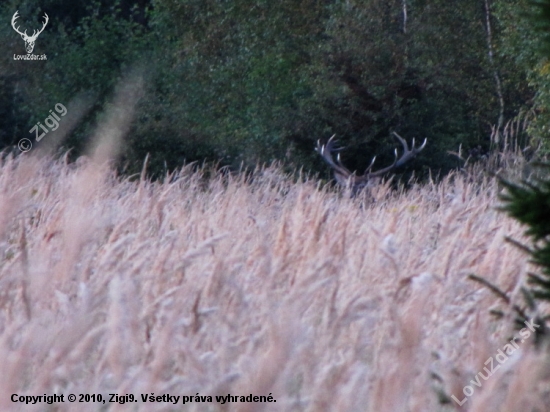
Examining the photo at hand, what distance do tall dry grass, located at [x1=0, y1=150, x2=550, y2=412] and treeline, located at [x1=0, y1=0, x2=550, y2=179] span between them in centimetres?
851

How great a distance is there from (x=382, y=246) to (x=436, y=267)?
0.62m

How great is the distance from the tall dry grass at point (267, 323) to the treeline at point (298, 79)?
8.51 metres

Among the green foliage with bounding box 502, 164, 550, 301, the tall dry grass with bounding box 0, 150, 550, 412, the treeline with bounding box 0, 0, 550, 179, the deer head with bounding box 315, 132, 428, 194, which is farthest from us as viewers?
the treeline with bounding box 0, 0, 550, 179

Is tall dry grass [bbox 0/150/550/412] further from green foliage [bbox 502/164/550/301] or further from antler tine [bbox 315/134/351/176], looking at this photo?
antler tine [bbox 315/134/351/176]

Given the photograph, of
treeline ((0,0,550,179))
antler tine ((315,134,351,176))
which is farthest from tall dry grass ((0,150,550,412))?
treeline ((0,0,550,179))

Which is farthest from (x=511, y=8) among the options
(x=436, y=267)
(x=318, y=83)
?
(x=436, y=267)

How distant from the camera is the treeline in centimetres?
1392

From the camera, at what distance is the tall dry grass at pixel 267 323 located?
2.21 metres

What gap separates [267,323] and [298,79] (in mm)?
13752

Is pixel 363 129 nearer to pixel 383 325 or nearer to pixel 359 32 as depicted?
pixel 359 32

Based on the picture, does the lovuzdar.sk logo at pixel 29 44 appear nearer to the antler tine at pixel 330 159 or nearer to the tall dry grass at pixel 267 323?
→ the antler tine at pixel 330 159

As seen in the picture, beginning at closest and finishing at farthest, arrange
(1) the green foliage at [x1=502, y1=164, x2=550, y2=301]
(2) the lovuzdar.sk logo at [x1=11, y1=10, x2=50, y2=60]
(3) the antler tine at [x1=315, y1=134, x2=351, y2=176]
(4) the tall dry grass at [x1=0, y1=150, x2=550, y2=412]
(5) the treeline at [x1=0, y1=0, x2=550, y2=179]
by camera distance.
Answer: (4) the tall dry grass at [x1=0, y1=150, x2=550, y2=412] → (1) the green foliage at [x1=502, y1=164, x2=550, y2=301] → (3) the antler tine at [x1=315, y1=134, x2=351, y2=176] → (5) the treeline at [x1=0, y1=0, x2=550, y2=179] → (2) the lovuzdar.sk logo at [x1=11, y1=10, x2=50, y2=60]

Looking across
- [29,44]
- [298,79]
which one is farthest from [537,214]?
[29,44]

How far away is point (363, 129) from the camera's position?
45.5 ft
